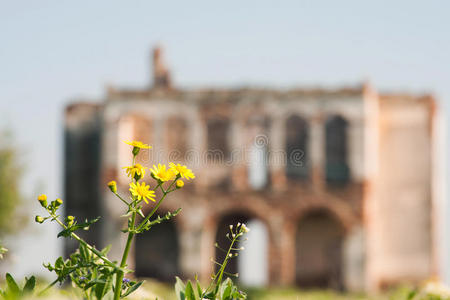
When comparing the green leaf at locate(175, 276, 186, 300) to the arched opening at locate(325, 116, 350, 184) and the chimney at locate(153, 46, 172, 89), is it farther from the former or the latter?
the chimney at locate(153, 46, 172, 89)

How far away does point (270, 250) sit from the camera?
22.3m

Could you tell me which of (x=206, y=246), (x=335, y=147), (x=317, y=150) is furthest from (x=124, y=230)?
(x=335, y=147)

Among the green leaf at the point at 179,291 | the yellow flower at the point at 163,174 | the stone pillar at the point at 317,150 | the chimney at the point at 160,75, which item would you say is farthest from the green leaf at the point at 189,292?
the chimney at the point at 160,75

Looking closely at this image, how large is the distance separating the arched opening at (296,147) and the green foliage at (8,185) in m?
7.87

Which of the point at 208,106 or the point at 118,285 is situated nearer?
the point at 118,285

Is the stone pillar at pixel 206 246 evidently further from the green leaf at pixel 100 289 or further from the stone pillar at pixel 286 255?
the green leaf at pixel 100 289

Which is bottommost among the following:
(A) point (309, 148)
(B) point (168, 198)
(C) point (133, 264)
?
(C) point (133, 264)

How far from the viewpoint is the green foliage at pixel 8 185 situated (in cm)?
2203

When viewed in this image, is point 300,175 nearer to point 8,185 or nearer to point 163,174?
point 8,185

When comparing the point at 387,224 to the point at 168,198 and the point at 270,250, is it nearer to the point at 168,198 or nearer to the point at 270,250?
the point at 270,250

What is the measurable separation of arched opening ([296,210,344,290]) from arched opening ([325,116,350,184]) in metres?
1.14

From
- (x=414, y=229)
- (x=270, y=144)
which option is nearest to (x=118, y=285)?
(x=270, y=144)

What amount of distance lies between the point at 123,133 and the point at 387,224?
821cm

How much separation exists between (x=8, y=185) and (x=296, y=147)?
8.44 metres
